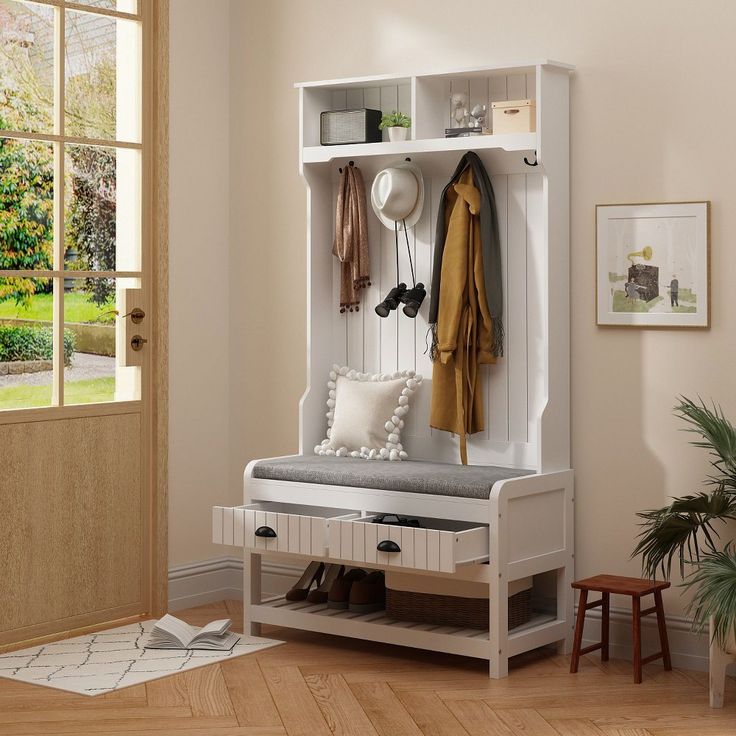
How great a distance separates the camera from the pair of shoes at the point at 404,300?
4.29 m

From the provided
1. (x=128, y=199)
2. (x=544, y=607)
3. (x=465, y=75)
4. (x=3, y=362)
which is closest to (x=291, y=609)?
(x=544, y=607)

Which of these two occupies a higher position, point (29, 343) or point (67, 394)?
point (29, 343)

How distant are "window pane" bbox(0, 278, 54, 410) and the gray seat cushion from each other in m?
0.83

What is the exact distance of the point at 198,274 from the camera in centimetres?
487

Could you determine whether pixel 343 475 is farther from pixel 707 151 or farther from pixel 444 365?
pixel 707 151

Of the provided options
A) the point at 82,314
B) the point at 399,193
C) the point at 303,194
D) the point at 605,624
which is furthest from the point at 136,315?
the point at 605,624

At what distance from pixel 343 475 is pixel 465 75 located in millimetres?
1443

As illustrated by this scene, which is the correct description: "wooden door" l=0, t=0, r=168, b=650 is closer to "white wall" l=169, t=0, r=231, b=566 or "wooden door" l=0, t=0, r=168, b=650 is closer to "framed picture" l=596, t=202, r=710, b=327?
"white wall" l=169, t=0, r=231, b=566

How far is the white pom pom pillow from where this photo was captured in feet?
14.3

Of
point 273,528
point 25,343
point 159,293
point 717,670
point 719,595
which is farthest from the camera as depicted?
point 159,293

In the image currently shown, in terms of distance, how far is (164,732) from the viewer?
333 cm

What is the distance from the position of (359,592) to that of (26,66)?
2.17m

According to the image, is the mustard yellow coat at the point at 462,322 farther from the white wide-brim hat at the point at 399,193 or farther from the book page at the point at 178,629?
the book page at the point at 178,629

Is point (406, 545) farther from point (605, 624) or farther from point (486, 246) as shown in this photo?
point (486, 246)
